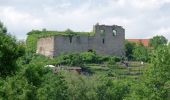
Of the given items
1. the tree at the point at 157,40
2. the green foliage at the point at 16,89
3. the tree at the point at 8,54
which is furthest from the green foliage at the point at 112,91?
the tree at the point at 157,40

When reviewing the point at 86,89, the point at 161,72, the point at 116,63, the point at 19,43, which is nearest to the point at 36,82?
the point at 19,43

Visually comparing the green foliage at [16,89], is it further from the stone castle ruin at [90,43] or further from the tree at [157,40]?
the tree at [157,40]

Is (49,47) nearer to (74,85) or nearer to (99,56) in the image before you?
(99,56)

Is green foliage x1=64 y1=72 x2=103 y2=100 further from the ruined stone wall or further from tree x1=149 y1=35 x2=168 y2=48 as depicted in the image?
tree x1=149 y1=35 x2=168 y2=48

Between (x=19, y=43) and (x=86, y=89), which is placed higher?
(x=19, y=43)

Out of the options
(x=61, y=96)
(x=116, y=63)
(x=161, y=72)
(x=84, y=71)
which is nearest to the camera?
(x=161, y=72)

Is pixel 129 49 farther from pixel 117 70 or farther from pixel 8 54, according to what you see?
pixel 8 54

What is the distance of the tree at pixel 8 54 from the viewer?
3200 centimetres

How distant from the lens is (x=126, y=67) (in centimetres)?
11581

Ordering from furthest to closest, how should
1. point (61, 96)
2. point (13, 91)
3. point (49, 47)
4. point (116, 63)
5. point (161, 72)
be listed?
1. point (49, 47)
2. point (116, 63)
3. point (61, 96)
4. point (161, 72)
5. point (13, 91)

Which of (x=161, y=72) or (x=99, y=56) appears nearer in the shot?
(x=161, y=72)

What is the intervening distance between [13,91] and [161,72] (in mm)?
12365

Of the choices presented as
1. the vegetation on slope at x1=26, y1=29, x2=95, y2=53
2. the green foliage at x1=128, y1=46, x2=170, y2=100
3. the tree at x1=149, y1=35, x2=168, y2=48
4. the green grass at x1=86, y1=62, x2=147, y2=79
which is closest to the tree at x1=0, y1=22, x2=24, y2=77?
the green foliage at x1=128, y1=46, x2=170, y2=100

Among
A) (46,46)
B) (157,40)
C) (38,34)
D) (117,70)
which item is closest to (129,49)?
(157,40)
